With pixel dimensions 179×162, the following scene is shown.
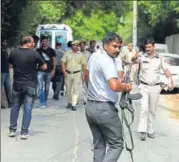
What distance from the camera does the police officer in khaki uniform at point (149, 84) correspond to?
1041cm

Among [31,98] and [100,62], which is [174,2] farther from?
[100,62]

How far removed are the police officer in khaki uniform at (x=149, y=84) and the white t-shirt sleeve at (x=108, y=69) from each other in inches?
150

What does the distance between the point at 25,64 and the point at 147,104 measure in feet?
7.40

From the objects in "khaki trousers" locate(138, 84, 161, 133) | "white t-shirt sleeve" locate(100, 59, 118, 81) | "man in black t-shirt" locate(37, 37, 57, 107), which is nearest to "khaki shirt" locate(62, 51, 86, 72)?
"man in black t-shirt" locate(37, 37, 57, 107)

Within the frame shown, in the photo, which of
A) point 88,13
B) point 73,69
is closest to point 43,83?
point 73,69

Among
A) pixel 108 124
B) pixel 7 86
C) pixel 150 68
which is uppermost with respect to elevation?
pixel 150 68

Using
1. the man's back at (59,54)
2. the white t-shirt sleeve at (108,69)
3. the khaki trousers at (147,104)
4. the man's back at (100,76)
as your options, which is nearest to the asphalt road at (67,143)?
the khaki trousers at (147,104)

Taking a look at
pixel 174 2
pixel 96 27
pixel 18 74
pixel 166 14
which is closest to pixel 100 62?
pixel 18 74

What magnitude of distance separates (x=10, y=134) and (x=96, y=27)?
2248 inches

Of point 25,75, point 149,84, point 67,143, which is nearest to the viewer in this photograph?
point 67,143

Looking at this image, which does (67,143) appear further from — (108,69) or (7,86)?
(7,86)

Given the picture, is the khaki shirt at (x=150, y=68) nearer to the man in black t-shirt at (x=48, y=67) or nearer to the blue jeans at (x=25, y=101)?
the blue jeans at (x=25, y=101)

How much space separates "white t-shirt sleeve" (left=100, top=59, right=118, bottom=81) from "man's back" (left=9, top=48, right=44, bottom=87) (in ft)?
12.3

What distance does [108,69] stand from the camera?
21.6ft
